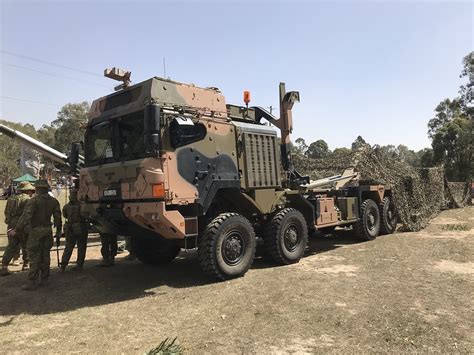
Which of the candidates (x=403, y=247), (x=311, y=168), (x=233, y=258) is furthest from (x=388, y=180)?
(x=233, y=258)

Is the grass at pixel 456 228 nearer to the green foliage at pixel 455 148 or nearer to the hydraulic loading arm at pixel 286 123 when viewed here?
the hydraulic loading arm at pixel 286 123

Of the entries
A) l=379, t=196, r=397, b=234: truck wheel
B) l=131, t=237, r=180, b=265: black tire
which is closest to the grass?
l=379, t=196, r=397, b=234: truck wheel

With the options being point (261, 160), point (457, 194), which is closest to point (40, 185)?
point (261, 160)

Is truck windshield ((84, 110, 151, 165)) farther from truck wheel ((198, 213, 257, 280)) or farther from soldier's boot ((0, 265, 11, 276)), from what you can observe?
soldier's boot ((0, 265, 11, 276))

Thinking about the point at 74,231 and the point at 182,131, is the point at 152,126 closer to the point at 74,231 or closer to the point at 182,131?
the point at 182,131

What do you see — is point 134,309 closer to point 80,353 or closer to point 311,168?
point 80,353

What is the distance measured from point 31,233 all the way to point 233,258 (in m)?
3.38

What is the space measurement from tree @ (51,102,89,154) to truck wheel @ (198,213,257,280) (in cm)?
6198

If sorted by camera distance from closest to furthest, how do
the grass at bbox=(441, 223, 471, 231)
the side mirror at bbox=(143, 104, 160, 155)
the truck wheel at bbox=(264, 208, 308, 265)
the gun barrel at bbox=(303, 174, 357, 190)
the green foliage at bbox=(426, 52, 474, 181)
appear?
the side mirror at bbox=(143, 104, 160, 155)
the truck wheel at bbox=(264, 208, 308, 265)
the gun barrel at bbox=(303, 174, 357, 190)
the grass at bbox=(441, 223, 471, 231)
the green foliage at bbox=(426, 52, 474, 181)

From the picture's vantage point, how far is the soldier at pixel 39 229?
23.3ft

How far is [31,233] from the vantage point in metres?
7.14

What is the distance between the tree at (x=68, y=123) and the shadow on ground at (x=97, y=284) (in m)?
59.9

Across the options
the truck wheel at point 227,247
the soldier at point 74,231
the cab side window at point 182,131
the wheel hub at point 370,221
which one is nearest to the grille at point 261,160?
the truck wheel at point 227,247

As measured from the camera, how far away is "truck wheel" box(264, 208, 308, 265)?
816cm
